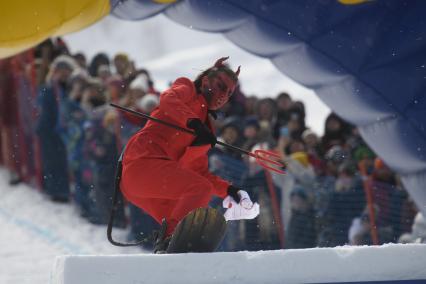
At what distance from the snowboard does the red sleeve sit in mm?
566

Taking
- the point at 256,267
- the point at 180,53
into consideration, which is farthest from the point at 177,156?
the point at 180,53

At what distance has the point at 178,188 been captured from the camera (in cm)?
496

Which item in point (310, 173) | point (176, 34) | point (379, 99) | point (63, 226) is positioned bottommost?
point (63, 226)

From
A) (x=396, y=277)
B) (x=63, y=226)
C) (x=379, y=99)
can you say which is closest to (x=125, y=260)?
(x=396, y=277)

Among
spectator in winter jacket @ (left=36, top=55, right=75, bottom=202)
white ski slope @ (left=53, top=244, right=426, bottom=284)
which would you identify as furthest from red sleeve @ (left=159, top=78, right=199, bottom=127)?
spectator in winter jacket @ (left=36, top=55, right=75, bottom=202)

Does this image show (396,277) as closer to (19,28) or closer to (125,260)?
(125,260)

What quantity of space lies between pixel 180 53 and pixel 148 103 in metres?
14.6

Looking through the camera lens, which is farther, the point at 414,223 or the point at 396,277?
the point at 414,223

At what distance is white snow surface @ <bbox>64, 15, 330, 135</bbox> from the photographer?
57.2ft

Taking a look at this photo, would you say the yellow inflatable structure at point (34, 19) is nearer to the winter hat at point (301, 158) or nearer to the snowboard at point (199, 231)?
the snowboard at point (199, 231)

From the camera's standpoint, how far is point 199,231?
463 centimetres

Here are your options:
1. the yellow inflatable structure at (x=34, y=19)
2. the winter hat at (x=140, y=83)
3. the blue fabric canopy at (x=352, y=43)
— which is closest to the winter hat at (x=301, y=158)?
the blue fabric canopy at (x=352, y=43)

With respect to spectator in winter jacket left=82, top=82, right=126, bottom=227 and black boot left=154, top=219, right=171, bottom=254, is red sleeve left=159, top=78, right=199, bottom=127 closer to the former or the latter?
black boot left=154, top=219, right=171, bottom=254

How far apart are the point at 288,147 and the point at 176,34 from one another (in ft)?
68.4
